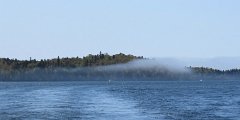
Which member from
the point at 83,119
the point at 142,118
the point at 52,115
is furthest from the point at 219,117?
the point at 52,115

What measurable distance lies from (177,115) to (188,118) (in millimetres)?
3760

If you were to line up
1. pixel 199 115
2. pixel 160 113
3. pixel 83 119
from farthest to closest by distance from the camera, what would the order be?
pixel 160 113 → pixel 199 115 → pixel 83 119

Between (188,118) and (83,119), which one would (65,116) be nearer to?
(83,119)

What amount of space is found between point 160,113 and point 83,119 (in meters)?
11.1

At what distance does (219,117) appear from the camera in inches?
2244

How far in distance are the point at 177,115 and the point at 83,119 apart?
35.3 ft

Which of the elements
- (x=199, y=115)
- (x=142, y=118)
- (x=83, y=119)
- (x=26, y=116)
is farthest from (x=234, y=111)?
(x=26, y=116)

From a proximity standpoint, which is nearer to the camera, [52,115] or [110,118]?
[110,118]

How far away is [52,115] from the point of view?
195 feet

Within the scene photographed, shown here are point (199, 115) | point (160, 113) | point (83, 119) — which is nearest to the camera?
point (83, 119)

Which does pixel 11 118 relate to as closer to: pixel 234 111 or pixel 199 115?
pixel 199 115

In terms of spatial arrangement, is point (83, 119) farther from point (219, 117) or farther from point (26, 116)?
point (219, 117)

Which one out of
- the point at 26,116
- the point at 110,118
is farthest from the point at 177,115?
the point at 26,116

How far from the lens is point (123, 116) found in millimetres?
58969
